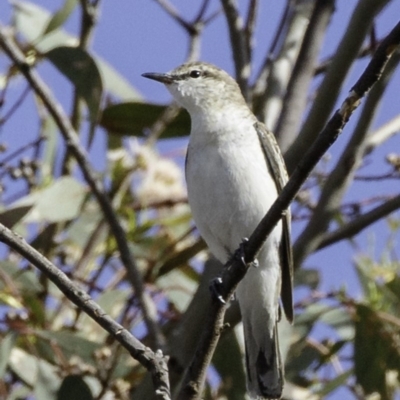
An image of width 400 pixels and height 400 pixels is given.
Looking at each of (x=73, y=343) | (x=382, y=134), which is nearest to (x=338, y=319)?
(x=382, y=134)

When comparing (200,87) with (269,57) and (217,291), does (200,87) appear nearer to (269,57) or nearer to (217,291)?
(269,57)

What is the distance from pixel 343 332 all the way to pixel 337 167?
100 centimetres

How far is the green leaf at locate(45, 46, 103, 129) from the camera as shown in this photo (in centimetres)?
347

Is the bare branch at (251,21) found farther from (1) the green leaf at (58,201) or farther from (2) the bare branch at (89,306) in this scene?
(2) the bare branch at (89,306)

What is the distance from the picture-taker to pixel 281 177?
3.19 metres

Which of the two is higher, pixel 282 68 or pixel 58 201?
pixel 282 68

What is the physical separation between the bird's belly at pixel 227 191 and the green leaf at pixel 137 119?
625mm

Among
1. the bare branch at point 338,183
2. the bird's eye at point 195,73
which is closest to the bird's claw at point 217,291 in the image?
the bare branch at point 338,183

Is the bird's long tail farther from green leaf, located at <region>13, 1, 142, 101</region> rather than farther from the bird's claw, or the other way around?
green leaf, located at <region>13, 1, 142, 101</region>

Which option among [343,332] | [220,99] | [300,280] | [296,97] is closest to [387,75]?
[296,97]

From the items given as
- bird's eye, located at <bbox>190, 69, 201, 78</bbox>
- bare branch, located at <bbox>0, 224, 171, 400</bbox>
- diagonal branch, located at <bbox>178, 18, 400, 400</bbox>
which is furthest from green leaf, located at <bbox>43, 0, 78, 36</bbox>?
bare branch, located at <bbox>0, 224, 171, 400</bbox>

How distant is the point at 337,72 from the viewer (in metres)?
3.05

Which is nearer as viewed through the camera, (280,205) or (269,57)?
(280,205)

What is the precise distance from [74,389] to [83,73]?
1.11m
